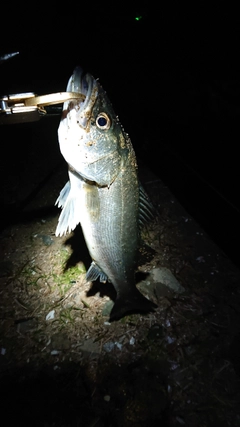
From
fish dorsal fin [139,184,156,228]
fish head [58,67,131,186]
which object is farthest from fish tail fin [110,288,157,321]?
fish head [58,67,131,186]

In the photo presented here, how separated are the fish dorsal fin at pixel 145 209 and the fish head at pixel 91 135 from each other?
39 cm

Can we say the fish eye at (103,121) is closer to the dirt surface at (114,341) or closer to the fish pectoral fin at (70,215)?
the fish pectoral fin at (70,215)

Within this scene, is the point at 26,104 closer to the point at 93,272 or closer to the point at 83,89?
the point at 83,89

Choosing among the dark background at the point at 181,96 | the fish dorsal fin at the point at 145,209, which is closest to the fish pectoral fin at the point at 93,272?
the fish dorsal fin at the point at 145,209

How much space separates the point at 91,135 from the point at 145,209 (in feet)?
2.87

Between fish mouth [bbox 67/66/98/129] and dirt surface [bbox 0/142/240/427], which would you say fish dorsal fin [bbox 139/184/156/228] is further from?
fish mouth [bbox 67/66/98/129]

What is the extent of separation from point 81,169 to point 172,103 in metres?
5.35

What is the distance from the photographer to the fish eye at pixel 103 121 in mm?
1890

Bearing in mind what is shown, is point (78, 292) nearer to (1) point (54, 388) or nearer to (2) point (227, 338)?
(1) point (54, 388)

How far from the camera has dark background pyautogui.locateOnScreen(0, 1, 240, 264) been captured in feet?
15.2

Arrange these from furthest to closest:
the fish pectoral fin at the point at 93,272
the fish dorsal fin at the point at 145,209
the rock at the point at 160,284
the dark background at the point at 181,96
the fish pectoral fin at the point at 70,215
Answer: the dark background at the point at 181,96 → the rock at the point at 160,284 → the fish pectoral fin at the point at 93,272 → the fish dorsal fin at the point at 145,209 → the fish pectoral fin at the point at 70,215

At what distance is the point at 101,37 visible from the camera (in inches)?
431

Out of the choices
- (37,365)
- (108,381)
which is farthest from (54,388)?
(108,381)

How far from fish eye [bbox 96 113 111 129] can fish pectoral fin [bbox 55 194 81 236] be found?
26.4 inches
